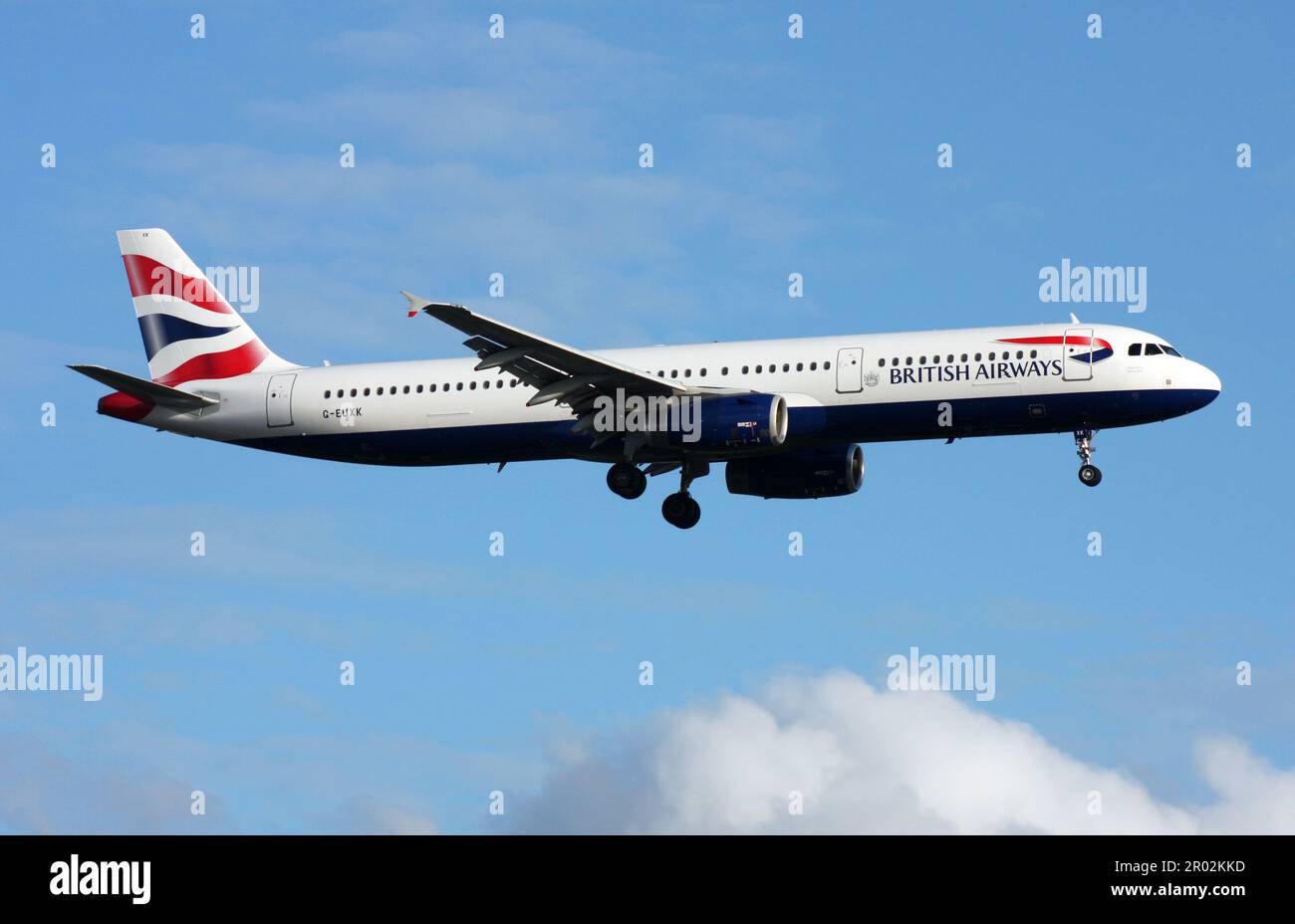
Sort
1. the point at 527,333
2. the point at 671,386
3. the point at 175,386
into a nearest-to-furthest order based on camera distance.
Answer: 1. the point at 527,333
2. the point at 671,386
3. the point at 175,386

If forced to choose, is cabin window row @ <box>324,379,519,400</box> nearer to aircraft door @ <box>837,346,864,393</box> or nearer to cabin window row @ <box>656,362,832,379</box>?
cabin window row @ <box>656,362,832,379</box>

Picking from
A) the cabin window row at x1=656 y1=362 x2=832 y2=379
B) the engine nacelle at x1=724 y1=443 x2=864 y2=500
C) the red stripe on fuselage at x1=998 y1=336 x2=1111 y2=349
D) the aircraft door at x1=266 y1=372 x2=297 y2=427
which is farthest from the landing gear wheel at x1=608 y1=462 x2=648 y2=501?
the red stripe on fuselage at x1=998 y1=336 x2=1111 y2=349

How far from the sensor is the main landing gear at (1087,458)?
53.0 meters

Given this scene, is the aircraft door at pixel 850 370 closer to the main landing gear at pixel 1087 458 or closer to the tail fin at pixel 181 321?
the main landing gear at pixel 1087 458

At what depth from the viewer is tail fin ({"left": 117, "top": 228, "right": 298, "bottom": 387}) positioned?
2459 inches

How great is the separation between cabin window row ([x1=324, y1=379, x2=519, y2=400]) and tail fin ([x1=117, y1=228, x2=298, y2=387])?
3.49 meters

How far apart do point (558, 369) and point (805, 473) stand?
9150 mm

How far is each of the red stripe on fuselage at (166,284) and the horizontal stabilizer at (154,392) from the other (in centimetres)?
427

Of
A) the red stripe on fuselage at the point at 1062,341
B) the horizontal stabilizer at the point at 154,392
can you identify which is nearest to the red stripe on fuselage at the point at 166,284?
the horizontal stabilizer at the point at 154,392

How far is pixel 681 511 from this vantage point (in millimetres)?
59750

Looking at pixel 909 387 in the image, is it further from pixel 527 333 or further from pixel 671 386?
pixel 527 333

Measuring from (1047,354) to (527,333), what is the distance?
13797 millimetres
